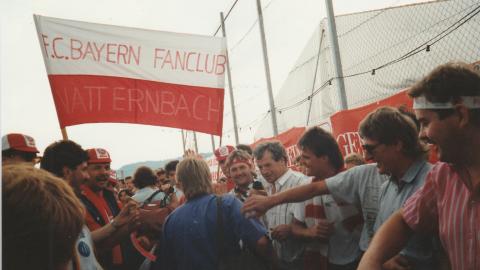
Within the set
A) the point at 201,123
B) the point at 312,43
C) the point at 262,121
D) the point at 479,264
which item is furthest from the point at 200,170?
the point at 262,121

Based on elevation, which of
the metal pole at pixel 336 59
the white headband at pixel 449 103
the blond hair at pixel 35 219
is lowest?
the blond hair at pixel 35 219

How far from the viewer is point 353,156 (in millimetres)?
4273

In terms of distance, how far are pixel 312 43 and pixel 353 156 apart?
17.1 ft

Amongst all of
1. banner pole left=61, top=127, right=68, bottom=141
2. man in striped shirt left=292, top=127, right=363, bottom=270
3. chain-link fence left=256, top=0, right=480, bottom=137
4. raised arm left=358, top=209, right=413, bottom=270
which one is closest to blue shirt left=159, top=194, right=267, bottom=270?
man in striped shirt left=292, top=127, right=363, bottom=270

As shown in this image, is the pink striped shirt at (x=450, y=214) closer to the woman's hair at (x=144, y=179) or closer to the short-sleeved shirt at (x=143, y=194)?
the short-sleeved shirt at (x=143, y=194)

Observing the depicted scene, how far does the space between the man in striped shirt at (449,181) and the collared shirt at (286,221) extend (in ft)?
4.60

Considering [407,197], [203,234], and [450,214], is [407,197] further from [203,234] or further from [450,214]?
[203,234]

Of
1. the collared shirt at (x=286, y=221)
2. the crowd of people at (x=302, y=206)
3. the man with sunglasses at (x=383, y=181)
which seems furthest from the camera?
the collared shirt at (x=286, y=221)

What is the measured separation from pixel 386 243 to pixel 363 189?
94cm

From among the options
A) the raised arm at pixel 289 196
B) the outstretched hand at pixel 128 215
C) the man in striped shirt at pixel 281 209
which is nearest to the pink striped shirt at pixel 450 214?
the raised arm at pixel 289 196

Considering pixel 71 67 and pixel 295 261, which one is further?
pixel 71 67

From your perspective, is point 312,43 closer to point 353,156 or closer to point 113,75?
point 353,156

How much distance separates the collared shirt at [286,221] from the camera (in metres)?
2.91

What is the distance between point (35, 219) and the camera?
0.87 meters
